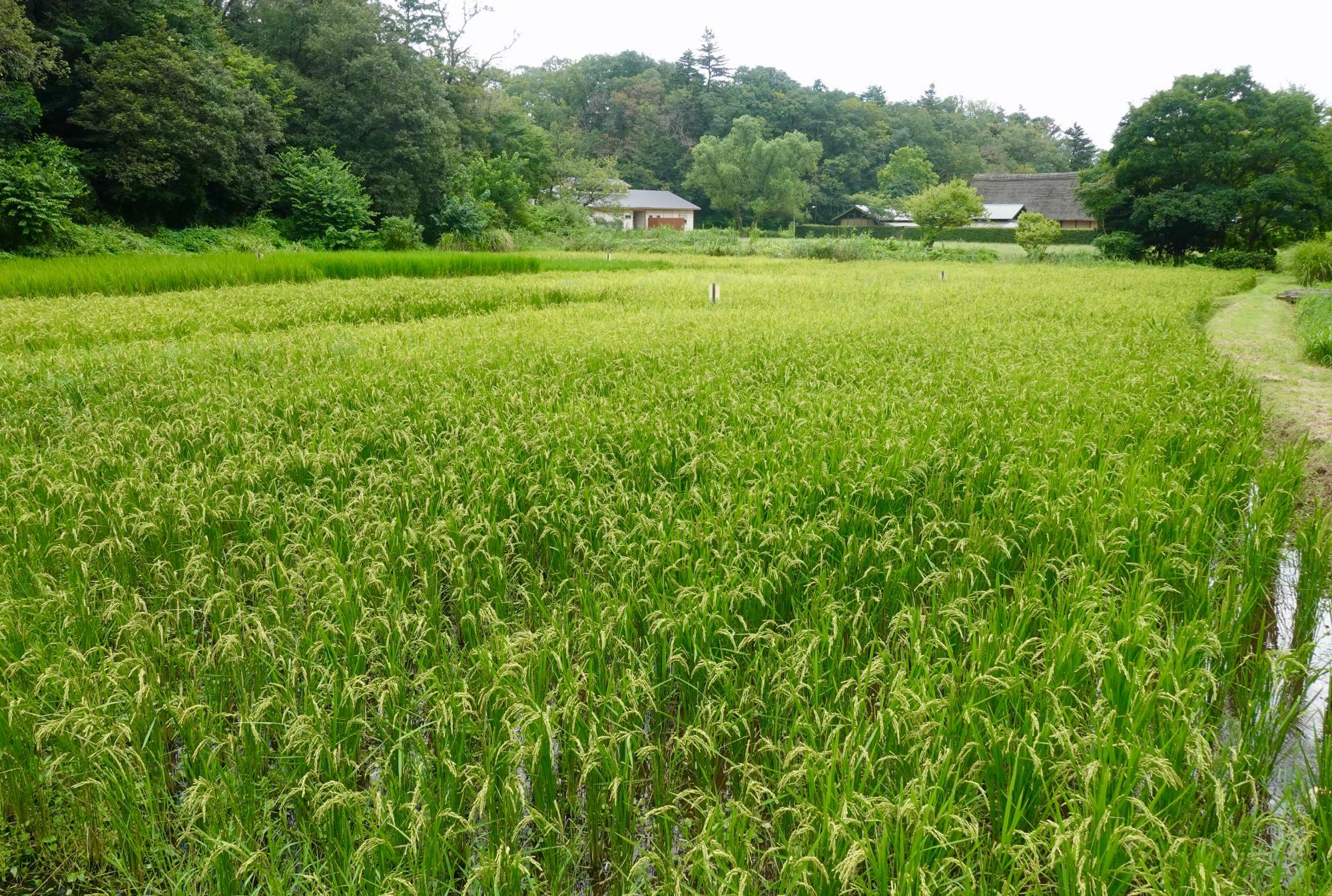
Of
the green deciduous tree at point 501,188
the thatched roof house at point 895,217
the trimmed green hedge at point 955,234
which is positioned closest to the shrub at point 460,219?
the green deciduous tree at point 501,188

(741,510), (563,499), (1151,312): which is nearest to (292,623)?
(563,499)

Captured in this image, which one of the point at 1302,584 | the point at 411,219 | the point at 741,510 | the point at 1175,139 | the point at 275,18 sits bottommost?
the point at 1302,584

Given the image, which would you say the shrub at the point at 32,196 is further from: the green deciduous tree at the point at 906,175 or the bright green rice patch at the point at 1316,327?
the green deciduous tree at the point at 906,175

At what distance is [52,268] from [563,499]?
1440 cm

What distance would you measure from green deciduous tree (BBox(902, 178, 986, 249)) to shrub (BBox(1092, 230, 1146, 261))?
7959 mm

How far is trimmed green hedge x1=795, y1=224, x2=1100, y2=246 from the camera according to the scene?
136 feet

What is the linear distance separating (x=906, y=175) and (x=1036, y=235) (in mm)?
28911

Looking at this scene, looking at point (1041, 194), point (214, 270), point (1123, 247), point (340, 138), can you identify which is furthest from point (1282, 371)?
point (1041, 194)

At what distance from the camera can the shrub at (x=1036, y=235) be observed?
32750 millimetres

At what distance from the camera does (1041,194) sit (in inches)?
2089

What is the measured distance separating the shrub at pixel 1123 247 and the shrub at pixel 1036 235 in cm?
243

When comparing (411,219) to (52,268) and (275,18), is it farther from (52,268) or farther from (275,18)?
(52,268)

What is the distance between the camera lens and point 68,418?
18.2ft

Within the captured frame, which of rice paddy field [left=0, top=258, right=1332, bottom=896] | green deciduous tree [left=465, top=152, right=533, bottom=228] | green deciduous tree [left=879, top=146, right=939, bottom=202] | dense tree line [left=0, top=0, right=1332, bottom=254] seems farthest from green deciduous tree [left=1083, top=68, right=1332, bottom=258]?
green deciduous tree [left=879, top=146, right=939, bottom=202]
